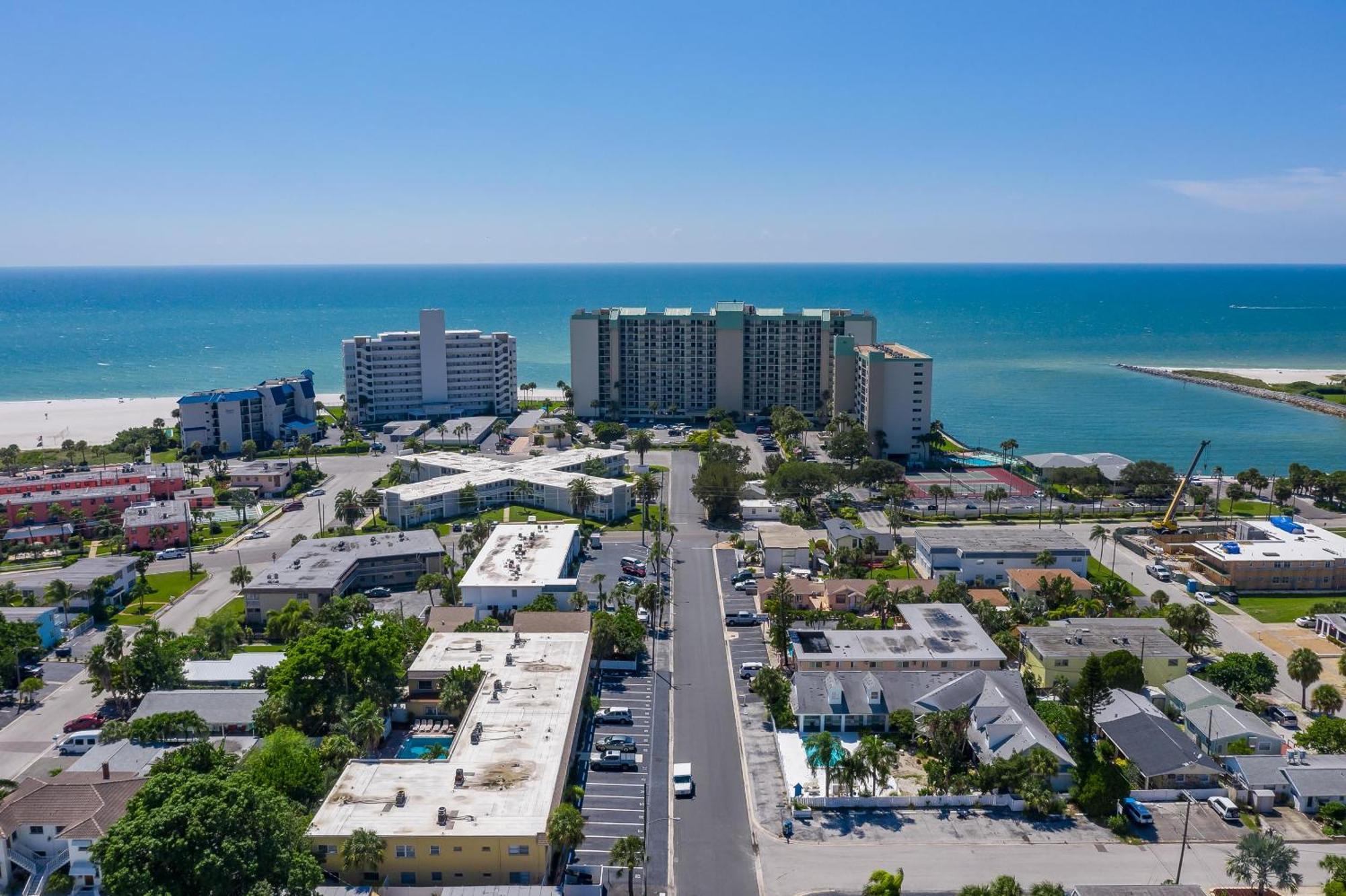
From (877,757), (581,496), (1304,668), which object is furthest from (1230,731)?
(581,496)

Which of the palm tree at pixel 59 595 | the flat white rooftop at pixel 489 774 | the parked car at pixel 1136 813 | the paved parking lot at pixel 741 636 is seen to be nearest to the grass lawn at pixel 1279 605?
the parked car at pixel 1136 813

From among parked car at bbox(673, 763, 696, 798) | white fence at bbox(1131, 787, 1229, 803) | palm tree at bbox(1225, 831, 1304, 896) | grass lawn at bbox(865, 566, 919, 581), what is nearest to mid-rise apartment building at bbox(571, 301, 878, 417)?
grass lawn at bbox(865, 566, 919, 581)

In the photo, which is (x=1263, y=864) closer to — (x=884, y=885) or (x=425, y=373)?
(x=884, y=885)

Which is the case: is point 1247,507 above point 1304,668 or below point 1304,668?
below

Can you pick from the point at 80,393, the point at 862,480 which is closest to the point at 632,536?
the point at 862,480

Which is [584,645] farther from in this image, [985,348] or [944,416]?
[985,348]
